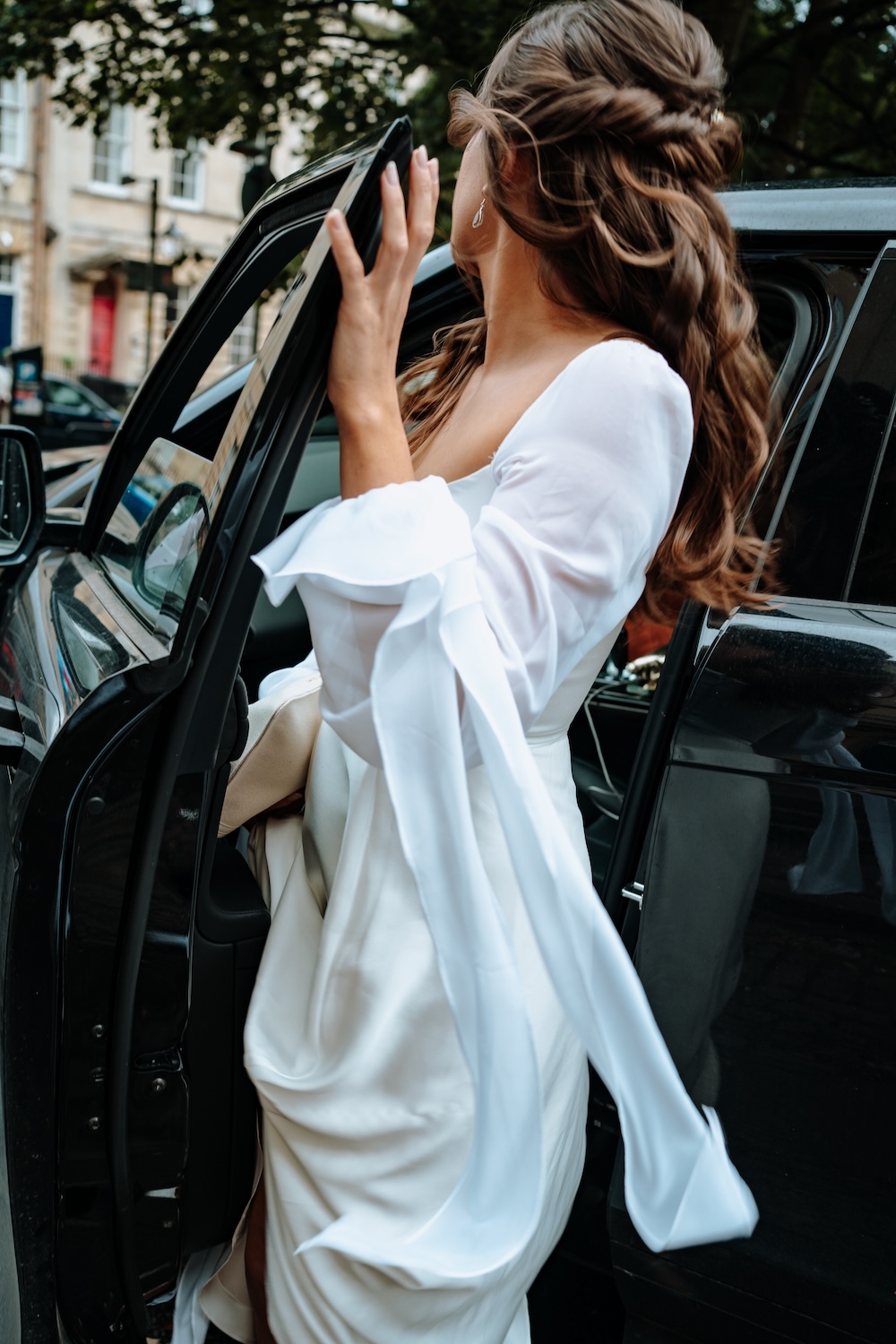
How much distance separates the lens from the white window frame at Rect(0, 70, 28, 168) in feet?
75.8

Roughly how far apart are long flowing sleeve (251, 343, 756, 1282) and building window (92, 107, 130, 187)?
26577mm

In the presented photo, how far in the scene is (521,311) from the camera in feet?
4.86

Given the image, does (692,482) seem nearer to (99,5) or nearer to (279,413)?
(279,413)

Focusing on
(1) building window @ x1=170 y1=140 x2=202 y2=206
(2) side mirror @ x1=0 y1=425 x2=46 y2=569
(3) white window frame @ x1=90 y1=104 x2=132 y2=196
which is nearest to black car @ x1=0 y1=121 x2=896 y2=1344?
(2) side mirror @ x1=0 y1=425 x2=46 y2=569

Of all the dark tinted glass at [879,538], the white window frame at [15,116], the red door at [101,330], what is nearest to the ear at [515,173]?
the dark tinted glass at [879,538]

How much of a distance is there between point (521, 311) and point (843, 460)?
0.47 m

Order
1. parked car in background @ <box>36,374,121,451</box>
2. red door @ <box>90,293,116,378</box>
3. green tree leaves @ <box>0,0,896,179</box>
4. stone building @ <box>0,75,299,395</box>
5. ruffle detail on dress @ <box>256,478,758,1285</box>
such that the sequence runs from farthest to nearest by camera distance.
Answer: red door @ <box>90,293,116,378</box> → stone building @ <box>0,75,299,395</box> → parked car in background @ <box>36,374,121,451</box> → green tree leaves @ <box>0,0,896,179</box> → ruffle detail on dress @ <box>256,478,758,1285</box>

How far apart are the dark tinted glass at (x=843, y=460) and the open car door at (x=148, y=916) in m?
0.67

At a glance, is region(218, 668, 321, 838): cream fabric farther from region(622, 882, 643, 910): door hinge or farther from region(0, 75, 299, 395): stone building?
region(0, 75, 299, 395): stone building

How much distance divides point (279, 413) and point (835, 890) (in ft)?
2.72

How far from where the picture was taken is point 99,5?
291 inches

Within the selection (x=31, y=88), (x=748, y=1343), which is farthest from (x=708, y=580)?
(x=31, y=88)

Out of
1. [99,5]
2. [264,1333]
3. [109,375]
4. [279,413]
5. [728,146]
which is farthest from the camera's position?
[109,375]

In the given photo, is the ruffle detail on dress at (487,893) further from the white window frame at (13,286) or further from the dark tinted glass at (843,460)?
the white window frame at (13,286)
